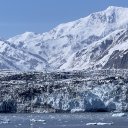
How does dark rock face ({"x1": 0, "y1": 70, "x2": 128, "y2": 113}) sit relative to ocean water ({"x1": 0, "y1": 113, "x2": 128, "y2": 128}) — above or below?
above

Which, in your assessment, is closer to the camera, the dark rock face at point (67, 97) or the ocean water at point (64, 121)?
the ocean water at point (64, 121)

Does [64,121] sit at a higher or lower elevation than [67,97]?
lower

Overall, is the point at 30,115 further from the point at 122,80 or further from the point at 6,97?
the point at 122,80

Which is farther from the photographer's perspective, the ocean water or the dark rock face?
the dark rock face

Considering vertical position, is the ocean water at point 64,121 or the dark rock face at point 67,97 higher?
the dark rock face at point 67,97

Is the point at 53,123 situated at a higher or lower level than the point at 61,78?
lower

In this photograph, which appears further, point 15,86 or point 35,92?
point 15,86

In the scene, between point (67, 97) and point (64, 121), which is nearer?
point (64, 121)

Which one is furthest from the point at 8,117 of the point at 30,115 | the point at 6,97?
the point at 6,97
